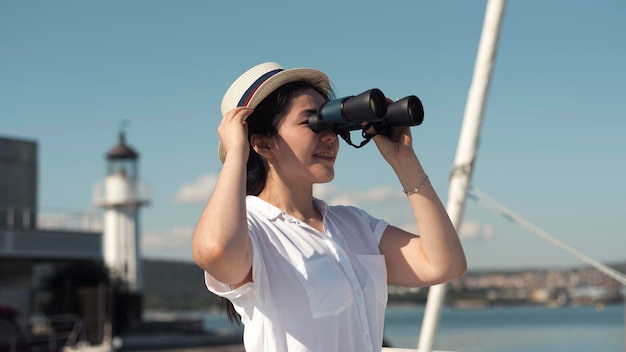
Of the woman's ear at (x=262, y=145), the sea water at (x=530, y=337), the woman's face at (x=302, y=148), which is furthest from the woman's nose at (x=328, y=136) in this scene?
the sea water at (x=530, y=337)

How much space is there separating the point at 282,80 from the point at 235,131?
6.6 inches

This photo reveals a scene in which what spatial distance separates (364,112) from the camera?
176 centimetres

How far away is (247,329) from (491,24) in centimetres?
199

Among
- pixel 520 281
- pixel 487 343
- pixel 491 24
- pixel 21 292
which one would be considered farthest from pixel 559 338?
pixel 491 24

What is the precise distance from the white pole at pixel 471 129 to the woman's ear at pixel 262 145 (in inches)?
61.0

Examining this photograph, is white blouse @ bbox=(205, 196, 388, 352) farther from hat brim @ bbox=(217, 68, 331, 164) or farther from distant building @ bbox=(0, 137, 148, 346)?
distant building @ bbox=(0, 137, 148, 346)

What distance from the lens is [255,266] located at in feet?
5.64

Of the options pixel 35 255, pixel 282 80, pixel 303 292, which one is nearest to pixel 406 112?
pixel 282 80

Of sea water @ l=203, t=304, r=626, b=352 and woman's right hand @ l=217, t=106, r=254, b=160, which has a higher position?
woman's right hand @ l=217, t=106, r=254, b=160

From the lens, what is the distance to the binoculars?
5.77ft

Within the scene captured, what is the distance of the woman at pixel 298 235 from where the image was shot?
1.71 meters

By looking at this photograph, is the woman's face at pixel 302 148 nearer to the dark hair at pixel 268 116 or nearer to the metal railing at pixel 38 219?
the dark hair at pixel 268 116

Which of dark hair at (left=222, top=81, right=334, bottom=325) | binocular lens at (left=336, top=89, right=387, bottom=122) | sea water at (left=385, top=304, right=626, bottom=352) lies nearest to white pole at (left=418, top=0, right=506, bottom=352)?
dark hair at (left=222, top=81, right=334, bottom=325)

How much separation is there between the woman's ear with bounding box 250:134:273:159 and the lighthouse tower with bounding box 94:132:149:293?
2458 cm
